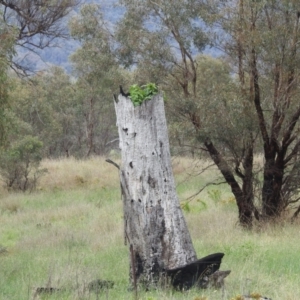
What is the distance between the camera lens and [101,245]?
431 inches

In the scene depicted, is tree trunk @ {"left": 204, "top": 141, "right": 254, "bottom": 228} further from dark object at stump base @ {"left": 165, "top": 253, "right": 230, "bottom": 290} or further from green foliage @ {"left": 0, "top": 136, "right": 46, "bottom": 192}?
green foliage @ {"left": 0, "top": 136, "right": 46, "bottom": 192}

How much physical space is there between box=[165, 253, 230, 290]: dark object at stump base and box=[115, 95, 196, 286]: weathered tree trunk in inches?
8.0

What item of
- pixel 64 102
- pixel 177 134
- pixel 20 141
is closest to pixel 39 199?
pixel 20 141

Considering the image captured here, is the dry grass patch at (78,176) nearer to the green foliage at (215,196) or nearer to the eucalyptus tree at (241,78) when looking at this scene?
the green foliage at (215,196)

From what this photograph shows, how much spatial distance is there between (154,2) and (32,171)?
35.8 ft

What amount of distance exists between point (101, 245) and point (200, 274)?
4.58 meters

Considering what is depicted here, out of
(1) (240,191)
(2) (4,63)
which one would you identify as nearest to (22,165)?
(1) (240,191)

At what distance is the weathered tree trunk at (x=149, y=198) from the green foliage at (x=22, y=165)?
14.0 m

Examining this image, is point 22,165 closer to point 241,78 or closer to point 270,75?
point 241,78

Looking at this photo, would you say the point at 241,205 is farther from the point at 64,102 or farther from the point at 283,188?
the point at 64,102

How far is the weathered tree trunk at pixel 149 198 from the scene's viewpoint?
22.0ft

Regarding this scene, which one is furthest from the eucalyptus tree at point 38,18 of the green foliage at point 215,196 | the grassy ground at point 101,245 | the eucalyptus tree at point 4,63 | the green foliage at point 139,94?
the green foliage at point 139,94

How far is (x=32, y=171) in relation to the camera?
2209 cm

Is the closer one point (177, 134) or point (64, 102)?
point (177, 134)
